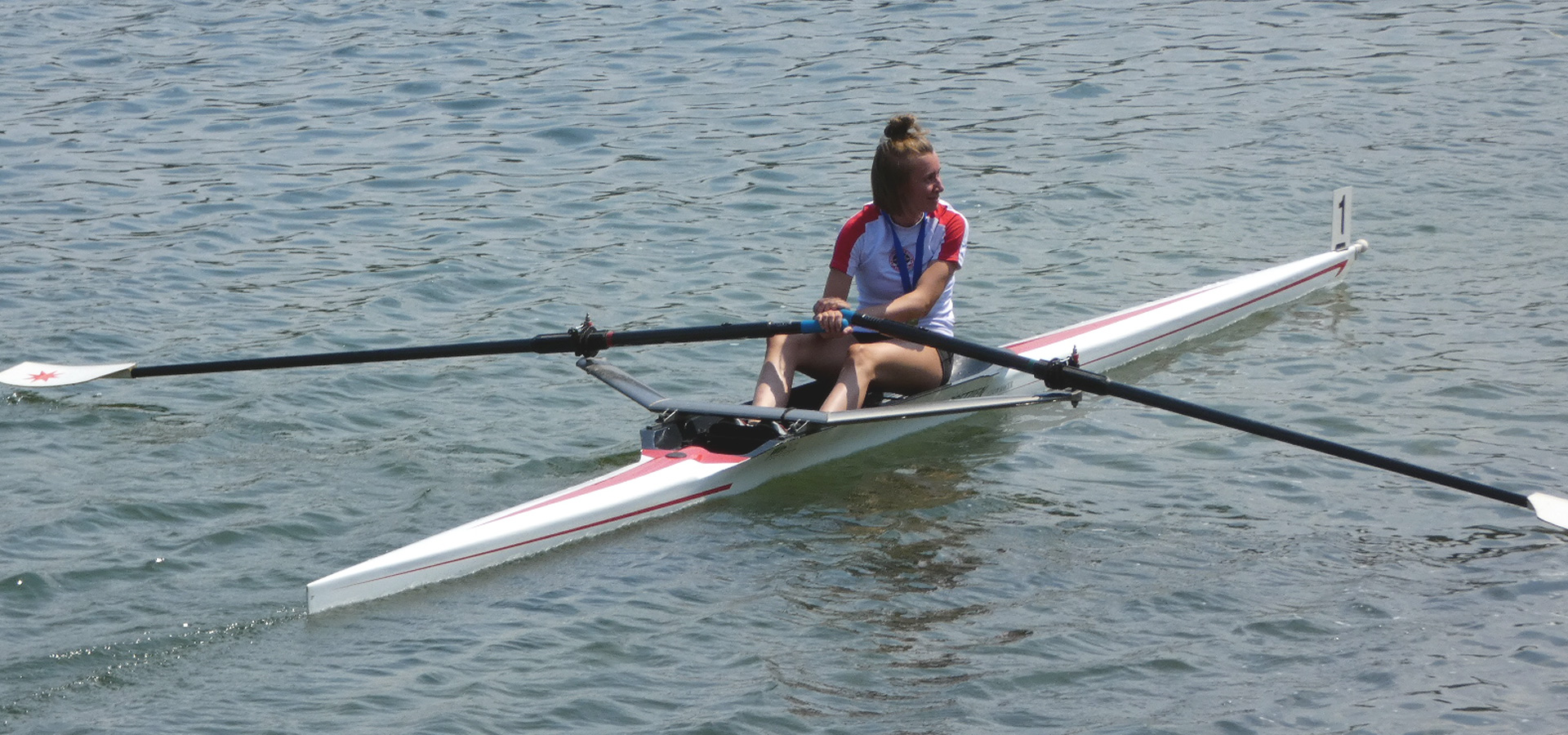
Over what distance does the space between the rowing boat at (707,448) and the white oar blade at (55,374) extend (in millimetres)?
2290

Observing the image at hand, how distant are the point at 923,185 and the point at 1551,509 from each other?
8.65ft

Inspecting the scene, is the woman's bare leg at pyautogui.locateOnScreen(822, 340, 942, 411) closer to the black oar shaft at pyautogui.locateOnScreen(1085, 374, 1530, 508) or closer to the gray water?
the gray water

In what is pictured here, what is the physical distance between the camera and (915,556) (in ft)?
19.4

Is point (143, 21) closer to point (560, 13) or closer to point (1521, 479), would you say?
point (560, 13)

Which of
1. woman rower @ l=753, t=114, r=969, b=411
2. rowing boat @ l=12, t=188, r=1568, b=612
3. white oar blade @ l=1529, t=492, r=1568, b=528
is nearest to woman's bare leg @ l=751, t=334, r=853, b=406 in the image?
woman rower @ l=753, t=114, r=969, b=411

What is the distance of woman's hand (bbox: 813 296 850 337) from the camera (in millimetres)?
6215

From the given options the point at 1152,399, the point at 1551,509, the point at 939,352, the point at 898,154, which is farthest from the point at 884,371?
the point at 1551,509

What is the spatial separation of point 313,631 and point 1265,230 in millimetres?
7051

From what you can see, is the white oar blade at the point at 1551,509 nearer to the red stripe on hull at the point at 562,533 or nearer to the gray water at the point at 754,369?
the gray water at the point at 754,369

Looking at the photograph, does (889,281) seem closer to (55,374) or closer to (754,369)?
(754,369)

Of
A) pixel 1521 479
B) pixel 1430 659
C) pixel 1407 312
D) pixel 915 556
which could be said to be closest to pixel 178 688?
pixel 915 556

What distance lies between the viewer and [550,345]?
653cm

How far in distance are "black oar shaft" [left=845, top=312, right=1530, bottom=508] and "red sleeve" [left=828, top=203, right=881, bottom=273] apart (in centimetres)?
56

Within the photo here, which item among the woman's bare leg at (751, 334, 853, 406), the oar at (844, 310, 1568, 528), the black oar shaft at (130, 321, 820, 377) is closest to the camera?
the oar at (844, 310, 1568, 528)
